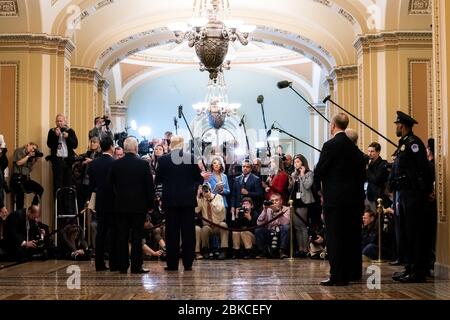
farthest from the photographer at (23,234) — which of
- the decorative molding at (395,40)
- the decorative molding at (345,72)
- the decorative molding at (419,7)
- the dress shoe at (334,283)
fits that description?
the decorative molding at (345,72)

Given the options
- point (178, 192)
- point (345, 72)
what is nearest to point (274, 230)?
point (178, 192)

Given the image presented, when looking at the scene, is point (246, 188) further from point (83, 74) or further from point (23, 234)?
point (83, 74)

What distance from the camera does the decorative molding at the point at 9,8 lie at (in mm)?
15487

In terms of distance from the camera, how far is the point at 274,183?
568 inches

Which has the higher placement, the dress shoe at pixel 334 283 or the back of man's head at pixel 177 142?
the back of man's head at pixel 177 142

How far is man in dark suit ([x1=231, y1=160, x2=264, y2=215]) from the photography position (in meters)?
14.3

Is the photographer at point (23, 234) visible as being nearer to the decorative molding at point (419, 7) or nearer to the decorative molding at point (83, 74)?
the decorative molding at point (83, 74)

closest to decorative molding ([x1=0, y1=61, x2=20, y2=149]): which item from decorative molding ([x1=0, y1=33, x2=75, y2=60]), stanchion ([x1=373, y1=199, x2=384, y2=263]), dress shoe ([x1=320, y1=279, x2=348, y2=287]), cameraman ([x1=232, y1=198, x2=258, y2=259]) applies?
decorative molding ([x1=0, y1=33, x2=75, y2=60])

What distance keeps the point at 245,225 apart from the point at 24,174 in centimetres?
409

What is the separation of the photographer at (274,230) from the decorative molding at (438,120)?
14.7 ft

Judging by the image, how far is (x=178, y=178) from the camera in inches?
413

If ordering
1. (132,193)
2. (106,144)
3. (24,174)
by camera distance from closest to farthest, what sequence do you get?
(132,193), (106,144), (24,174)

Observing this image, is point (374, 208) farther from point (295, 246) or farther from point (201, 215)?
point (201, 215)

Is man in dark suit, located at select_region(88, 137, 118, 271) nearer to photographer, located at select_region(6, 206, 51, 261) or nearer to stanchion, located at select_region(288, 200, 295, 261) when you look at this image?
photographer, located at select_region(6, 206, 51, 261)
